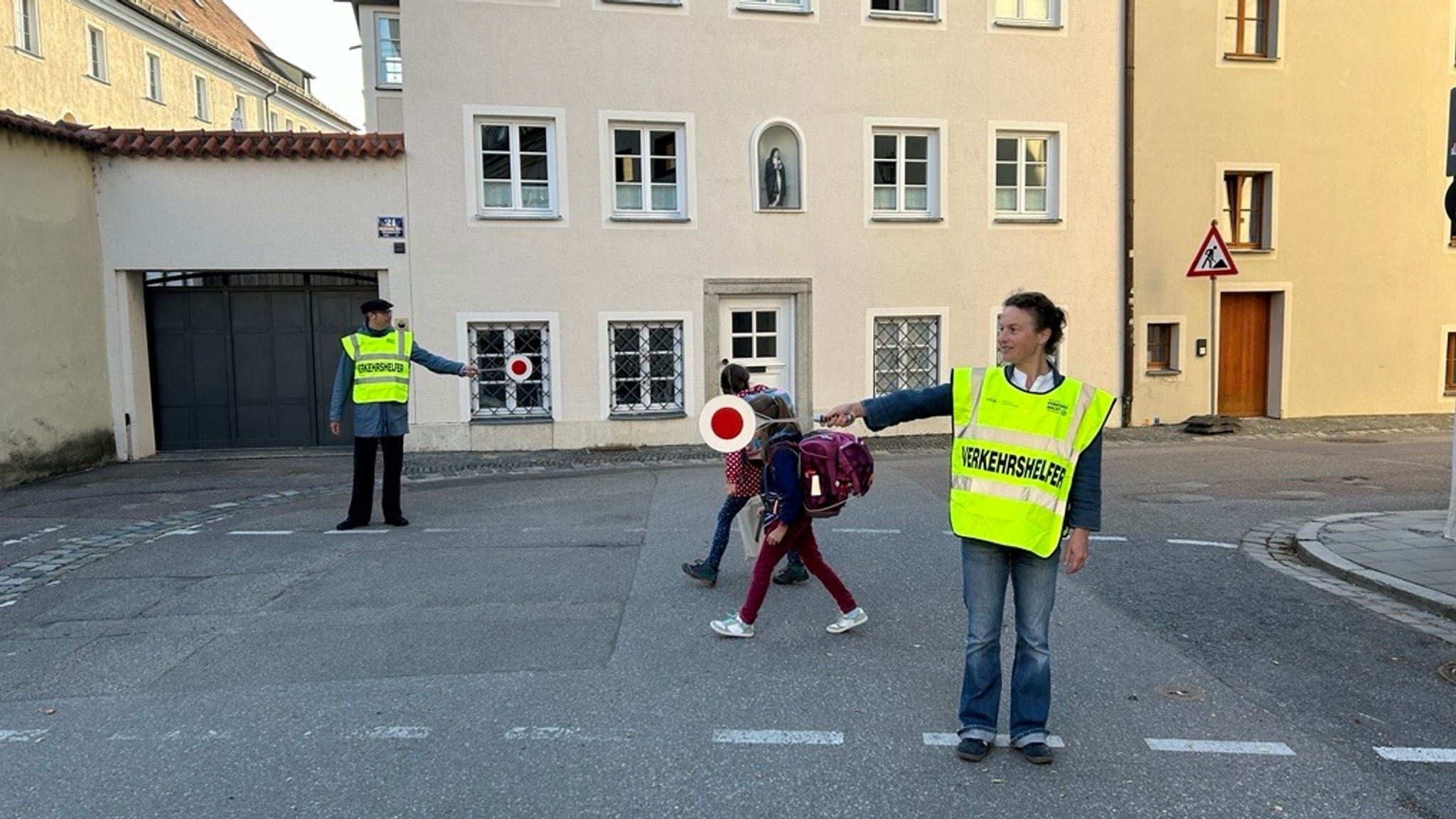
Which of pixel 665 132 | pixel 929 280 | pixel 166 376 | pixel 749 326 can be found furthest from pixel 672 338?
pixel 166 376

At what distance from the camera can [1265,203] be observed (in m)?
16.2

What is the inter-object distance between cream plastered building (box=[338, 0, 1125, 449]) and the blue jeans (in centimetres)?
1023

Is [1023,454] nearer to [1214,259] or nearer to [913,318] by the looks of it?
[913,318]

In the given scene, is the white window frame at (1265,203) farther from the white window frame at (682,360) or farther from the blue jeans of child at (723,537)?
the blue jeans of child at (723,537)

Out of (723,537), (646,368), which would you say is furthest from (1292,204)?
(723,537)

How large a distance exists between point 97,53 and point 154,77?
11.7 feet

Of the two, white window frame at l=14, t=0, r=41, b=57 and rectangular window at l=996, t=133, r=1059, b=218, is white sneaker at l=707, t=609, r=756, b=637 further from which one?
white window frame at l=14, t=0, r=41, b=57

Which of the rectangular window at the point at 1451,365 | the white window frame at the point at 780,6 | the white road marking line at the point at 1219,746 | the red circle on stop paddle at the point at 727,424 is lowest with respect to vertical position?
the white road marking line at the point at 1219,746

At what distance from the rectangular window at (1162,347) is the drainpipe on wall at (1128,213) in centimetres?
50

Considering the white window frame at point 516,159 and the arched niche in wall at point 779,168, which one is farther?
the arched niche in wall at point 779,168

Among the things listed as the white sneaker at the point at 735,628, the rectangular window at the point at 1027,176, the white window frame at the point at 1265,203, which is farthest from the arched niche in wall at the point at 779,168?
the white sneaker at the point at 735,628

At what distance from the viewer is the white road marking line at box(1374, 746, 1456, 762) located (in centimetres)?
392

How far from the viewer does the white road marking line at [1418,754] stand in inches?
154

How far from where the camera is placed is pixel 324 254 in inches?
514
